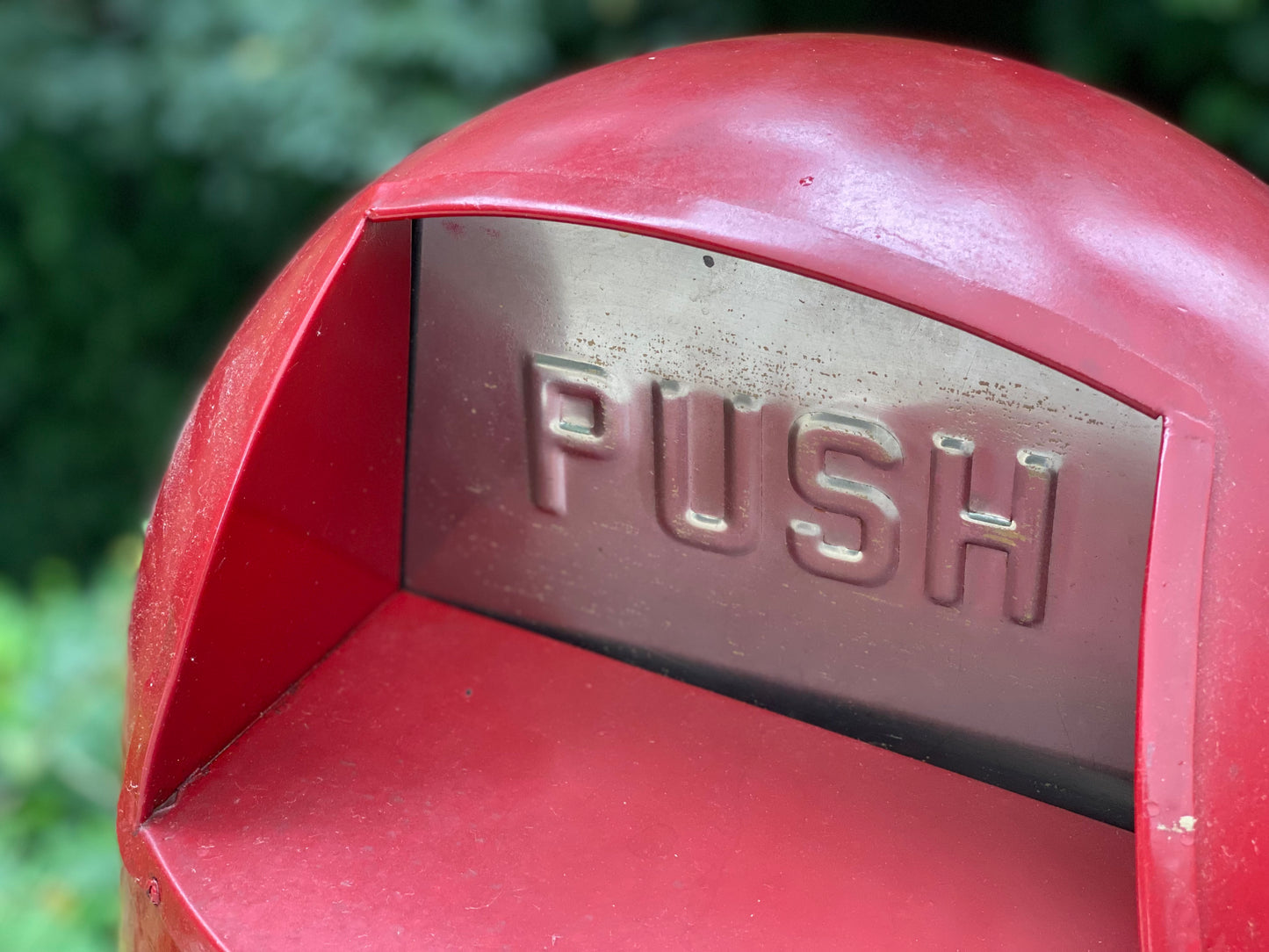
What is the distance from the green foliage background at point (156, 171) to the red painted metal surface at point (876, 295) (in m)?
1.29

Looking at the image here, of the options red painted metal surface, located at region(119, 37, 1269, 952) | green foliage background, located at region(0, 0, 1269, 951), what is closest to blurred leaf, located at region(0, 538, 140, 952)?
green foliage background, located at region(0, 0, 1269, 951)

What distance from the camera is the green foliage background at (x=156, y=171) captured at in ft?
7.86

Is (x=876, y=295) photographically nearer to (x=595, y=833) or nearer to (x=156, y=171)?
(x=595, y=833)

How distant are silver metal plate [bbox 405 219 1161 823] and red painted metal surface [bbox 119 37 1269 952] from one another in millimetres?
83

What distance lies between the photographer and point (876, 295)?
2.77ft

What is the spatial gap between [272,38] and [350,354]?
191 centimetres

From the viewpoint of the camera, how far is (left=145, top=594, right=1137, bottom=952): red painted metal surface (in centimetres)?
93

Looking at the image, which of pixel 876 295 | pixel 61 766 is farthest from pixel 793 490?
pixel 61 766

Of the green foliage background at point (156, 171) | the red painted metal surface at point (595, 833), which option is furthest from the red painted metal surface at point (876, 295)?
the green foliage background at point (156, 171)

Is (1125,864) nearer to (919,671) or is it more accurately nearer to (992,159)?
(919,671)

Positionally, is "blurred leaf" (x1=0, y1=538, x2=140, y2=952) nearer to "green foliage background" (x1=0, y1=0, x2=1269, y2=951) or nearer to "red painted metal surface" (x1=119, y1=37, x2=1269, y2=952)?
"green foliage background" (x1=0, y1=0, x2=1269, y2=951)

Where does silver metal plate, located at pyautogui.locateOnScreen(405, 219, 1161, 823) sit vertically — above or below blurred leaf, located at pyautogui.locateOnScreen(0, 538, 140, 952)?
above

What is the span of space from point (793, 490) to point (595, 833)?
1.03ft

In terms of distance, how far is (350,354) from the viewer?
109cm
